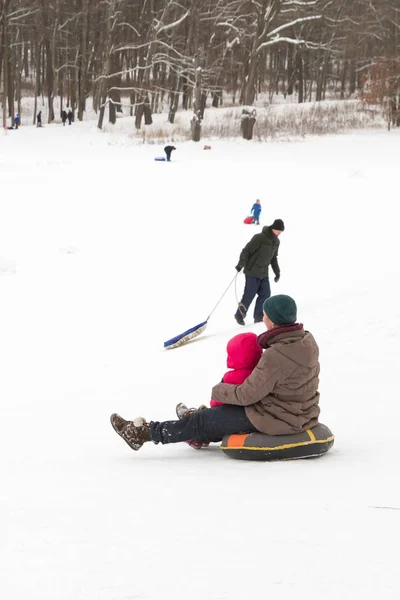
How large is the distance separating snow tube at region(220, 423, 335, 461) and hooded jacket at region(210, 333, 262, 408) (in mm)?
388

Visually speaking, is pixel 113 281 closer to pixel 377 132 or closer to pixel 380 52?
pixel 377 132

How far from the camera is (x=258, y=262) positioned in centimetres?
1057

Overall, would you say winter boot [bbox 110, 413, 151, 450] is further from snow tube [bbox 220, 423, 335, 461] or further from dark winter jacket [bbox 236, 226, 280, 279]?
dark winter jacket [bbox 236, 226, 280, 279]

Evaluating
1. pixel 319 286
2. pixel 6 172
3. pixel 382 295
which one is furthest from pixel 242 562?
pixel 6 172

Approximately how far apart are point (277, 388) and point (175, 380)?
362 centimetres

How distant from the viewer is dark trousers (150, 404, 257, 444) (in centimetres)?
473

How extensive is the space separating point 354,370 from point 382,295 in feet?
10.9

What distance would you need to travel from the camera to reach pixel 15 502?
11.8 feet

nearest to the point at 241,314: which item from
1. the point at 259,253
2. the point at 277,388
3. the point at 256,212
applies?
the point at 259,253

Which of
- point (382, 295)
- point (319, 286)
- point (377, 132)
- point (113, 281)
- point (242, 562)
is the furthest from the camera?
point (377, 132)

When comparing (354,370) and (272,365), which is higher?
(272,365)

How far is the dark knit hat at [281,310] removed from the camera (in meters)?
4.53

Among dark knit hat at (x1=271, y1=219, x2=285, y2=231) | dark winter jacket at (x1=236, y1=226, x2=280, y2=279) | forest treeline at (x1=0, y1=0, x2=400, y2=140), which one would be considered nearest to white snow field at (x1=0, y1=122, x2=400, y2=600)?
dark winter jacket at (x1=236, y1=226, x2=280, y2=279)

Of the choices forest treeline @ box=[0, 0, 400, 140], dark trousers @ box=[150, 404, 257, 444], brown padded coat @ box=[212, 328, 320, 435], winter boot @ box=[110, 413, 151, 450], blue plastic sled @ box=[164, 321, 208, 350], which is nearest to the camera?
Result: brown padded coat @ box=[212, 328, 320, 435]
